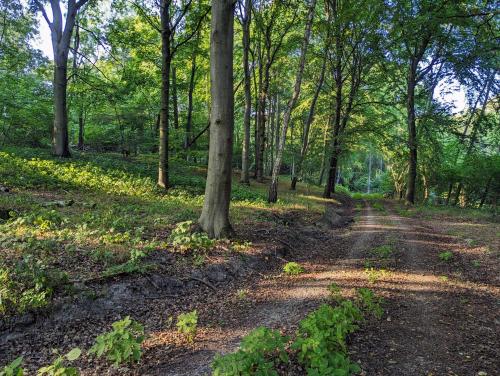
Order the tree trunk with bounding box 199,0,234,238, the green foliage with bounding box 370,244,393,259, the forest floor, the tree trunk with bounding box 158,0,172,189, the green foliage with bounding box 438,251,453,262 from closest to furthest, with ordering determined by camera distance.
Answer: the forest floor → the tree trunk with bounding box 199,0,234,238 → the green foliage with bounding box 438,251,453,262 → the green foliage with bounding box 370,244,393,259 → the tree trunk with bounding box 158,0,172,189

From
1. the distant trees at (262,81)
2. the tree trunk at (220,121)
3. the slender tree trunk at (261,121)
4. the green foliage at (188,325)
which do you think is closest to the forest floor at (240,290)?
the green foliage at (188,325)

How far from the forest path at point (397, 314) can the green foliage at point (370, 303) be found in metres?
0.13

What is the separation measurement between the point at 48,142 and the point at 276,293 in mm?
24908

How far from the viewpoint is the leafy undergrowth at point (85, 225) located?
508 cm

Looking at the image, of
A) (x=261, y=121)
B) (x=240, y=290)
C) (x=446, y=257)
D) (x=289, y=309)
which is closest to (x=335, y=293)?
(x=289, y=309)

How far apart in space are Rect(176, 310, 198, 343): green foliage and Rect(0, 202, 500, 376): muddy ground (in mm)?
113

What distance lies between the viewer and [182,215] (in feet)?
31.7

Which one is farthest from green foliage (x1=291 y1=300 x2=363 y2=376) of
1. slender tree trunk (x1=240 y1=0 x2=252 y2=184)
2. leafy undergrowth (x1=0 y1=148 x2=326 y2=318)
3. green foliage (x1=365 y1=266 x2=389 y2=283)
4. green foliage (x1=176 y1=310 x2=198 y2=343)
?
slender tree trunk (x1=240 y1=0 x2=252 y2=184)

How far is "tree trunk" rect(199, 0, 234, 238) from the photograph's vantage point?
784 centimetres

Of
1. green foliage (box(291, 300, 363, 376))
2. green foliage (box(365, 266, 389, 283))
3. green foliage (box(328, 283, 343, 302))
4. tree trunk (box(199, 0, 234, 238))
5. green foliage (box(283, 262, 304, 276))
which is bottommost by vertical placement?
green foliage (box(283, 262, 304, 276))

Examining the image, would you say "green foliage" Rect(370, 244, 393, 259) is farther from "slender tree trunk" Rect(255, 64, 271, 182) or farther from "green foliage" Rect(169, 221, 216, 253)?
"slender tree trunk" Rect(255, 64, 271, 182)

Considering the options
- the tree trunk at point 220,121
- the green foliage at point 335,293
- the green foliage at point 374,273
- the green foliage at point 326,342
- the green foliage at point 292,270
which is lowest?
the green foliage at point 292,270

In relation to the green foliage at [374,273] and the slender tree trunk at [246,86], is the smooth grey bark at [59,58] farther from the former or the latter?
the green foliage at [374,273]

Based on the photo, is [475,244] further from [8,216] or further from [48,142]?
[48,142]
